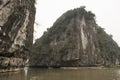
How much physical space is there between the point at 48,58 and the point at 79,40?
964cm

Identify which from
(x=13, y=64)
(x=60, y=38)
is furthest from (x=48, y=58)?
(x=13, y=64)

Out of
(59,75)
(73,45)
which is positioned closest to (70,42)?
(73,45)

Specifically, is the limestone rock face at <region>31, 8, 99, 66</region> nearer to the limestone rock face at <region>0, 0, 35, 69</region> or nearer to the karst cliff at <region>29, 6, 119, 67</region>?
the karst cliff at <region>29, 6, 119, 67</region>

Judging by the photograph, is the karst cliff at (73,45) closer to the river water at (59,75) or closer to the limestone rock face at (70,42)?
the limestone rock face at (70,42)

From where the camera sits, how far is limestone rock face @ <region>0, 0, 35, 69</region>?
1073 inches

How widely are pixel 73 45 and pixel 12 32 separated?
1320 inches

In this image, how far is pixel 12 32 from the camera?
98.4 ft

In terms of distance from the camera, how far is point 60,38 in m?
66.3

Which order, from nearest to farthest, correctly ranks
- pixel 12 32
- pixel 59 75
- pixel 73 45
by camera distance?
1. pixel 59 75
2. pixel 12 32
3. pixel 73 45

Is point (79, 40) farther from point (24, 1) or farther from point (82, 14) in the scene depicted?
point (24, 1)

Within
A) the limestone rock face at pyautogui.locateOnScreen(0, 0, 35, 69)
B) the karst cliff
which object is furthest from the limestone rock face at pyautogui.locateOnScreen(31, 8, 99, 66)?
the limestone rock face at pyautogui.locateOnScreen(0, 0, 35, 69)

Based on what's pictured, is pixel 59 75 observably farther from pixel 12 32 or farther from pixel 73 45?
pixel 73 45

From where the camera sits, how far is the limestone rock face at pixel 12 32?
27.3 m

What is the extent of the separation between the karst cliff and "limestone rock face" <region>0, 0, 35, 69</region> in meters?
25.2
